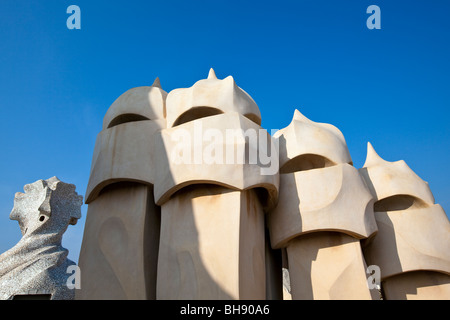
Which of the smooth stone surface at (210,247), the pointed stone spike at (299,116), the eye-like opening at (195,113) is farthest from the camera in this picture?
the pointed stone spike at (299,116)

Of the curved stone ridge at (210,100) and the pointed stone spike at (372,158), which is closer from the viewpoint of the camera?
the curved stone ridge at (210,100)

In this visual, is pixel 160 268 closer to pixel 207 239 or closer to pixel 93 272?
pixel 207 239

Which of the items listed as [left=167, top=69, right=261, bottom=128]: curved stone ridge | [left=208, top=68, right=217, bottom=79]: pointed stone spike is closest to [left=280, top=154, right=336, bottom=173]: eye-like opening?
[left=167, top=69, right=261, bottom=128]: curved stone ridge

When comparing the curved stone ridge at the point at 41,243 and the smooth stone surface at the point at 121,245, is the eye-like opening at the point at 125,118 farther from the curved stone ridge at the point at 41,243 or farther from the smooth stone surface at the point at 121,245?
the curved stone ridge at the point at 41,243

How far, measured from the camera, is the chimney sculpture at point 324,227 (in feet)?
23.8

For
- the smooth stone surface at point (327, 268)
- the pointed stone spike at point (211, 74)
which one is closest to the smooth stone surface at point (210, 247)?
the smooth stone surface at point (327, 268)

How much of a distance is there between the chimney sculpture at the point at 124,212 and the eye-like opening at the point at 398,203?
6139mm

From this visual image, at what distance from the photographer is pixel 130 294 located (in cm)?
664

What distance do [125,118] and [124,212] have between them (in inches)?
94.7

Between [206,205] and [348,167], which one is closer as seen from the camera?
[206,205]

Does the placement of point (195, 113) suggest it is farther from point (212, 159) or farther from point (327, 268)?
point (327, 268)
